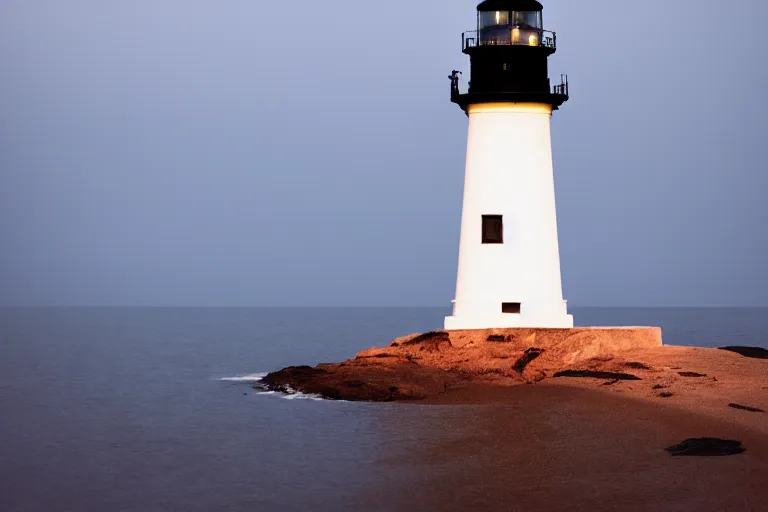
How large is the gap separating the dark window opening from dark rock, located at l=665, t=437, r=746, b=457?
907cm

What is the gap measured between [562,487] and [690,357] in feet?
31.1

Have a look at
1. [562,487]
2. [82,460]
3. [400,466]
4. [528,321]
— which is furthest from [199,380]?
[562,487]

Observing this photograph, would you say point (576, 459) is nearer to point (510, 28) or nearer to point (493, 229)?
point (493, 229)

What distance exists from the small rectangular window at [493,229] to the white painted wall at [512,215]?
10cm

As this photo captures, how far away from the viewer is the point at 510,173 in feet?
93.5

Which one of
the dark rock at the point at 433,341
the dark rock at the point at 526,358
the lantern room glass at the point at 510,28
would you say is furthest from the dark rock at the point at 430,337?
the lantern room glass at the point at 510,28

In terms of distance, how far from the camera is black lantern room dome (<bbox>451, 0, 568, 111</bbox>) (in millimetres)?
28328

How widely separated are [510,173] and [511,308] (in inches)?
121

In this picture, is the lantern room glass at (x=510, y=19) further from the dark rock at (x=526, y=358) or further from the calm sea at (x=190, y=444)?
the calm sea at (x=190, y=444)

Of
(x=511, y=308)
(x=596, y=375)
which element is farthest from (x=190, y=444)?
(x=511, y=308)

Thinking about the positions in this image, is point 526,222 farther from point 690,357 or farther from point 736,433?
point 736,433

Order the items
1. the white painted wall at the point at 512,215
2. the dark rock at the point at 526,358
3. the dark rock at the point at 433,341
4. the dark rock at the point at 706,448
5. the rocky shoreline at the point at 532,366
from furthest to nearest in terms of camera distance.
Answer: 1. the white painted wall at the point at 512,215
2. the dark rock at the point at 433,341
3. the dark rock at the point at 526,358
4. the rocky shoreline at the point at 532,366
5. the dark rock at the point at 706,448

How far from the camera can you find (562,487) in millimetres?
17641

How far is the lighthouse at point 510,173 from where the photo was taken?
28.4 meters
